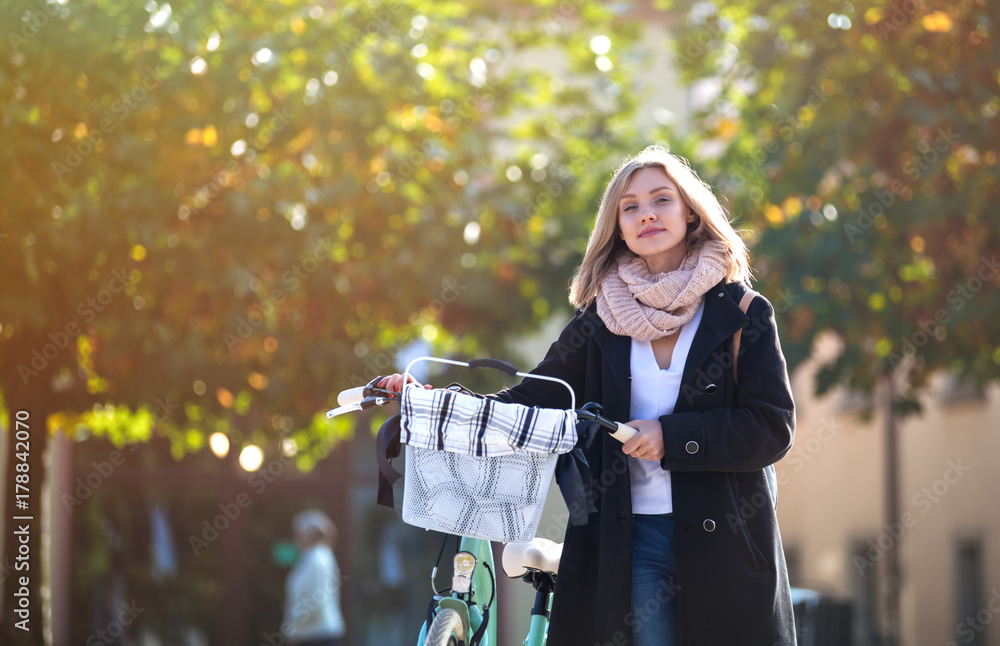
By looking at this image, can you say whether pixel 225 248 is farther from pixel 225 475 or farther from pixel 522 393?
pixel 225 475

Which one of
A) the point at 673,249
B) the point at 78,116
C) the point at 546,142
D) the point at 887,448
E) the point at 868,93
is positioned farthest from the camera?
the point at 887,448

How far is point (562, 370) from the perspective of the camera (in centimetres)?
342

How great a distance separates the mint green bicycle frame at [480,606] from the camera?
3387mm

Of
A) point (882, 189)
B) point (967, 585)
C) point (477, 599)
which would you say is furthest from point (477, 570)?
point (967, 585)

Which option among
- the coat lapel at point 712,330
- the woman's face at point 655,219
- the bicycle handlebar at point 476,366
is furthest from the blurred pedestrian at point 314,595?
the coat lapel at point 712,330

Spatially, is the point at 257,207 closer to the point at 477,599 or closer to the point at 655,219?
the point at 477,599

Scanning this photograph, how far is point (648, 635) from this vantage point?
3.05m

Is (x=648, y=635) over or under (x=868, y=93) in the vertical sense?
under

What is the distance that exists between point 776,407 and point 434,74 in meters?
6.85

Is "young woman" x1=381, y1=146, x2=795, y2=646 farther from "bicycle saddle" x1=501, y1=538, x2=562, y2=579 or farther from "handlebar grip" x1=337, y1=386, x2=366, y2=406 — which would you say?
"bicycle saddle" x1=501, y1=538, x2=562, y2=579

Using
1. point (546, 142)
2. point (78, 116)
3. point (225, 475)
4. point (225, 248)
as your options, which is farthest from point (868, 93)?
point (225, 475)

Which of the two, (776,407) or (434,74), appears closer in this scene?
(776,407)

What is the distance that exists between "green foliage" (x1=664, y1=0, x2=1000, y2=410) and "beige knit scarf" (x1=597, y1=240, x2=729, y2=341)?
5643 mm

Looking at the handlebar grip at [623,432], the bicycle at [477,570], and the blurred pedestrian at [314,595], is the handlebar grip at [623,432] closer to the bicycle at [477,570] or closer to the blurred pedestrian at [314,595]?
the bicycle at [477,570]
